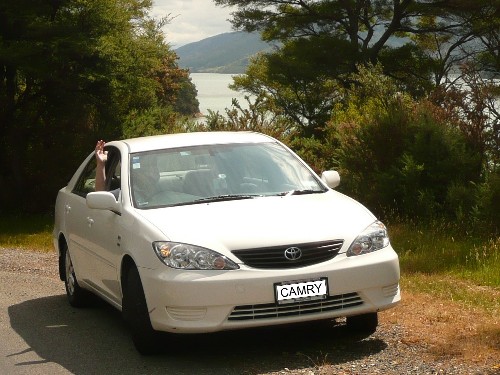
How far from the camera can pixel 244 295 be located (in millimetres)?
7367

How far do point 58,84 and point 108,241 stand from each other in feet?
59.8

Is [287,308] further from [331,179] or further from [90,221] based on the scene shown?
[90,221]

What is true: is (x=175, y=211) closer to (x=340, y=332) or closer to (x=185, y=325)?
(x=185, y=325)

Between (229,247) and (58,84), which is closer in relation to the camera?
(229,247)

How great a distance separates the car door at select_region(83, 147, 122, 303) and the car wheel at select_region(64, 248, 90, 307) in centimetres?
99

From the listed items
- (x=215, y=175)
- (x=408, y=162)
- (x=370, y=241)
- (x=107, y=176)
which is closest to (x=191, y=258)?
(x=370, y=241)

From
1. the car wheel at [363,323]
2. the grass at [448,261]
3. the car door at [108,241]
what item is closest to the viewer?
the car wheel at [363,323]

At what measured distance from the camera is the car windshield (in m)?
8.62

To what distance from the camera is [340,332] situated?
8.59 meters

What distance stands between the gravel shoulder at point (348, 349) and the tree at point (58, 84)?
16492 millimetres

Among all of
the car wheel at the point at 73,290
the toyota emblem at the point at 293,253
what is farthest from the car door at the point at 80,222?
the toyota emblem at the point at 293,253

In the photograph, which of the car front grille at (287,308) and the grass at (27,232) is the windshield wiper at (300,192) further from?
the grass at (27,232)

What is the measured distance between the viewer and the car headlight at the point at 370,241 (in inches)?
304

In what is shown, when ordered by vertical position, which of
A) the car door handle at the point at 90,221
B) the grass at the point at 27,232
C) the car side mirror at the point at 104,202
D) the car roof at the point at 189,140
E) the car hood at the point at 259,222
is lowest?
the grass at the point at 27,232
